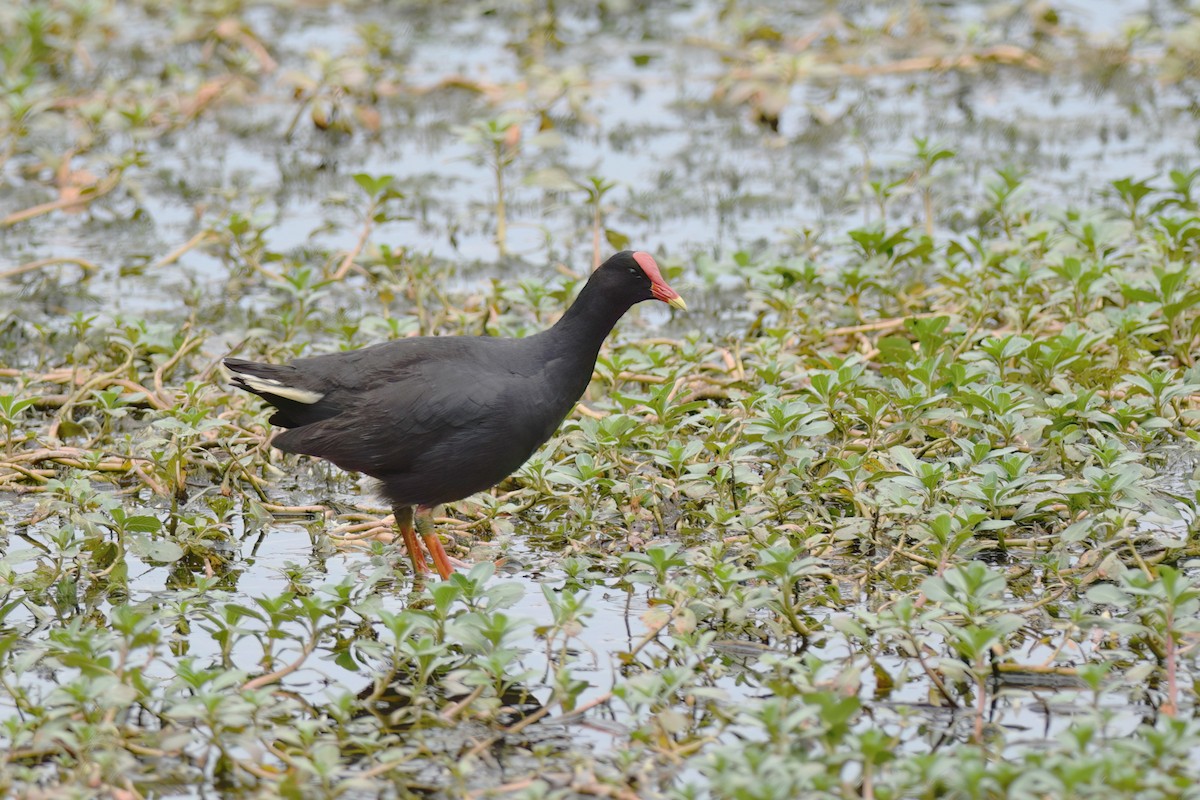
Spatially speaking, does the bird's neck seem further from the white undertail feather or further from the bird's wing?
the white undertail feather

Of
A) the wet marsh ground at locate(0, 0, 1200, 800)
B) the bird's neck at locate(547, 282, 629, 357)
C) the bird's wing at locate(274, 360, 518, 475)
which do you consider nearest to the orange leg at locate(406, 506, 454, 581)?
the wet marsh ground at locate(0, 0, 1200, 800)

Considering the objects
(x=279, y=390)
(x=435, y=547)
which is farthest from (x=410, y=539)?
(x=279, y=390)

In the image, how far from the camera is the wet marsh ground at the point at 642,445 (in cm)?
397

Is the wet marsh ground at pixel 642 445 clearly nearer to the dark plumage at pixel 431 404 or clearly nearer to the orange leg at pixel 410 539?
the orange leg at pixel 410 539

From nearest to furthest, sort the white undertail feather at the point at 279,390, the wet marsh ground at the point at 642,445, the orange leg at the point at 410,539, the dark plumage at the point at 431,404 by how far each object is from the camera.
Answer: the wet marsh ground at the point at 642,445
the dark plumage at the point at 431,404
the white undertail feather at the point at 279,390
the orange leg at the point at 410,539

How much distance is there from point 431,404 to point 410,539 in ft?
1.74

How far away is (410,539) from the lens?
5.26m

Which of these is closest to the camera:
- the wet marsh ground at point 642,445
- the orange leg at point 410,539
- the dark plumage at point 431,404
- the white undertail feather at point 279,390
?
the wet marsh ground at point 642,445

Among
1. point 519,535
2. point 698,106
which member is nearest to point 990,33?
point 698,106

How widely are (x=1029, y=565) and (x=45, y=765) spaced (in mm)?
2946

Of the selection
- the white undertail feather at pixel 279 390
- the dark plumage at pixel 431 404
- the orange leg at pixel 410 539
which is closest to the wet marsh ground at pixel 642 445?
the orange leg at pixel 410 539

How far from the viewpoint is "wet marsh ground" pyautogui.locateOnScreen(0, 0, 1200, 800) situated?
13.0ft

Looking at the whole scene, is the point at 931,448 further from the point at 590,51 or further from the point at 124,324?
the point at 590,51

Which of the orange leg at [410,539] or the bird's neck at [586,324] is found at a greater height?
the bird's neck at [586,324]
